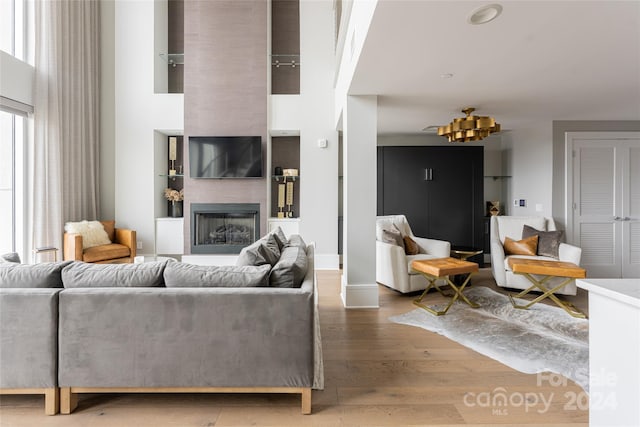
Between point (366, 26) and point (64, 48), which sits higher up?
point (64, 48)

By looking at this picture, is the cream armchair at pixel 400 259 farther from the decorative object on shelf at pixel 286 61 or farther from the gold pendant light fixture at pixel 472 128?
the decorative object on shelf at pixel 286 61

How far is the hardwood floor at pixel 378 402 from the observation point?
5.52 feet

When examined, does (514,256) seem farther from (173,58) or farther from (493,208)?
(173,58)

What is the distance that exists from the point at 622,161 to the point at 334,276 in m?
4.38

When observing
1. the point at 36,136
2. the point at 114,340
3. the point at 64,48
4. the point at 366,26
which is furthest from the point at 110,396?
the point at 64,48

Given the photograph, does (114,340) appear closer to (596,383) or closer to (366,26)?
(596,383)

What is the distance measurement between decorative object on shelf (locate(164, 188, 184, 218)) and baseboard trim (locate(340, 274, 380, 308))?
3583 mm

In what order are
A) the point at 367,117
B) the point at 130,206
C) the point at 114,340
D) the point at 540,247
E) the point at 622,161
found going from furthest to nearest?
the point at 130,206 < the point at 622,161 < the point at 540,247 < the point at 367,117 < the point at 114,340

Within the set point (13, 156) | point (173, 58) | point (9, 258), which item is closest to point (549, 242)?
point (9, 258)

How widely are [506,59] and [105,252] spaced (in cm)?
524

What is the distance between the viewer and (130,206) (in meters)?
5.31

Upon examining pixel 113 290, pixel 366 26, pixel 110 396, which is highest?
pixel 366 26

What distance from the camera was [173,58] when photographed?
5562 millimetres

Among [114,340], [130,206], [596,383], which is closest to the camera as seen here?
[596,383]
